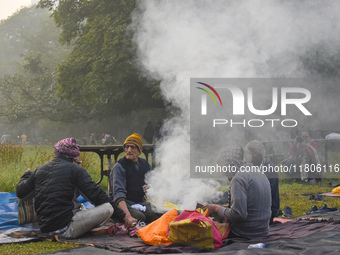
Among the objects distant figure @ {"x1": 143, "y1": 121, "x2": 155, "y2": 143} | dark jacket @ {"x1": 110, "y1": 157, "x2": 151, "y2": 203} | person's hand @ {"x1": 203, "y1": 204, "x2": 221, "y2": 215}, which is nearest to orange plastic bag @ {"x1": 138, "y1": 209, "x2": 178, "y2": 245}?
person's hand @ {"x1": 203, "y1": 204, "x2": 221, "y2": 215}

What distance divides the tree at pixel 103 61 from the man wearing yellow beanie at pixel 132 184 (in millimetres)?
11021

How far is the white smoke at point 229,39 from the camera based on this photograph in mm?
9961

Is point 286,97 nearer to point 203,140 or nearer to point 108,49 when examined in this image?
point 203,140

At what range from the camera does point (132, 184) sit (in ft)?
21.9

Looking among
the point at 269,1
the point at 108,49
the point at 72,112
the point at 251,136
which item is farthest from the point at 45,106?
the point at 269,1

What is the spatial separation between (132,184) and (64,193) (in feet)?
4.15

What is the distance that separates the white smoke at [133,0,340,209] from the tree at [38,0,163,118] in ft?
18.8

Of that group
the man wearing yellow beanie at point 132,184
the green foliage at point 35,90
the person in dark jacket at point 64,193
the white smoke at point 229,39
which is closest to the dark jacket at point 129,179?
the man wearing yellow beanie at point 132,184

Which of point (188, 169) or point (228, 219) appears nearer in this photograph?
point (228, 219)

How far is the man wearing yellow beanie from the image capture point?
→ 6391mm

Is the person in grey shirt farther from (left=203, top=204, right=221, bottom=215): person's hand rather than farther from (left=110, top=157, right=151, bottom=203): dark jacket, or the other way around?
(left=110, top=157, right=151, bottom=203): dark jacket

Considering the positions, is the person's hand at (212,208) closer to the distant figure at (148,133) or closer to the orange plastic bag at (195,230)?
the orange plastic bag at (195,230)

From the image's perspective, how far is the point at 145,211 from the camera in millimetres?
6559

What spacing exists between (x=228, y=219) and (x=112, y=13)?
15339 mm
